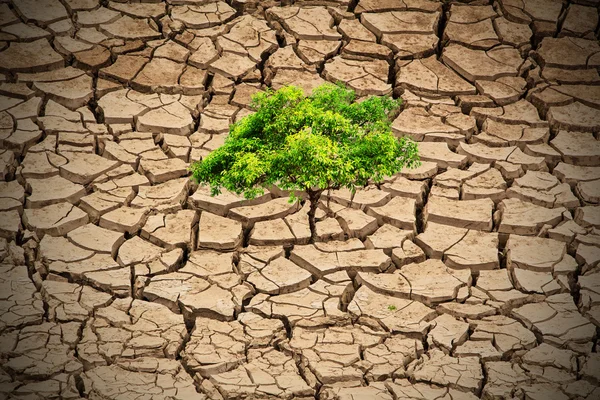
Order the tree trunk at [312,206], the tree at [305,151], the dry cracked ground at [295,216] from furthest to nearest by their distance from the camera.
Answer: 1. the tree trunk at [312,206]
2. the tree at [305,151]
3. the dry cracked ground at [295,216]

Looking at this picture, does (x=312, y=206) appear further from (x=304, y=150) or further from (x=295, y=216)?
(x=304, y=150)

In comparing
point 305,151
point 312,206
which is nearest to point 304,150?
point 305,151

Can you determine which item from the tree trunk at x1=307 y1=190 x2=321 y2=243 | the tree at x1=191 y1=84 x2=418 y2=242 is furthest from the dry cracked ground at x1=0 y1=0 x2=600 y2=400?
the tree at x1=191 y1=84 x2=418 y2=242

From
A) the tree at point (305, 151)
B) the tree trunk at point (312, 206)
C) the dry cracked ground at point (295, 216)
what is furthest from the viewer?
the tree trunk at point (312, 206)

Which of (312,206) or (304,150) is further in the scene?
(312,206)

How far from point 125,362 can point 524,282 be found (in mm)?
2302

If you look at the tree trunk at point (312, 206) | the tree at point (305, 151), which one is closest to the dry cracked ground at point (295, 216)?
the tree trunk at point (312, 206)

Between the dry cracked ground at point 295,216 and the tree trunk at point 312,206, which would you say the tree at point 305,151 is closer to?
the tree trunk at point 312,206

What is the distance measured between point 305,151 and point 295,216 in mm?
502

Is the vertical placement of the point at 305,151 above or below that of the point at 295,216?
above

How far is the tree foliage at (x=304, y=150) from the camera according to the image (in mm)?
6375

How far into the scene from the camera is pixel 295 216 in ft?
21.9

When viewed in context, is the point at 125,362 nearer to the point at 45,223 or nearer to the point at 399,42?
the point at 45,223

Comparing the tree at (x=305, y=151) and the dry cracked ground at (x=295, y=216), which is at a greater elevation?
the tree at (x=305, y=151)
